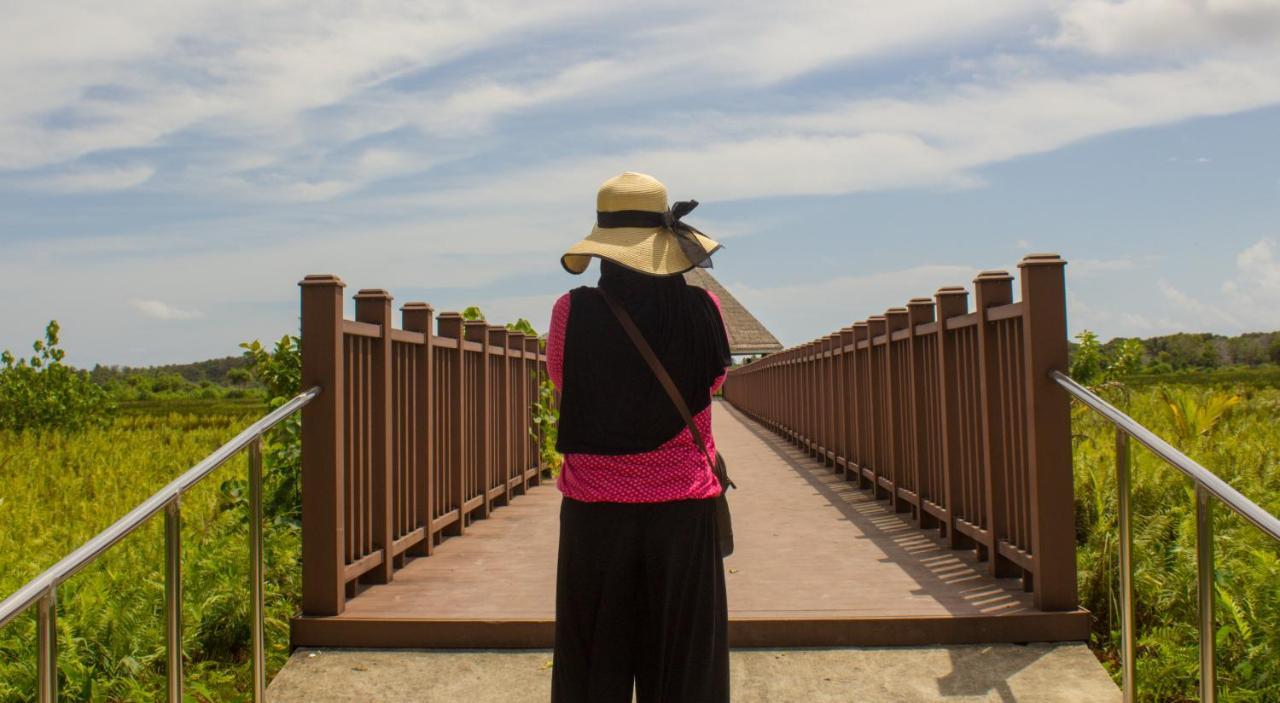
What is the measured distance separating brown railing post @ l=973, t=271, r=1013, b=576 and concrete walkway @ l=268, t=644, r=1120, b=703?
36.2 inches

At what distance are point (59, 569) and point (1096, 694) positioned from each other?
351 centimetres

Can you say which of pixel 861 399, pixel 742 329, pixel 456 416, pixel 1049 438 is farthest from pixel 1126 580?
pixel 742 329

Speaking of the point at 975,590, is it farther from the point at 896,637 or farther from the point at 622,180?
the point at 622,180

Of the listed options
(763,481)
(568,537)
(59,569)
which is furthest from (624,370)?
(763,481)

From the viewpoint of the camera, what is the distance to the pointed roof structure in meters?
63.1

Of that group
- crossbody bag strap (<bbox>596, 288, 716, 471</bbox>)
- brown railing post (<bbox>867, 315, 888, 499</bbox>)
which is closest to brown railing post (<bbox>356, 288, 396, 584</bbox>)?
crossbody bag strap (<bbox>596, 288, 716, 471</bbox>)

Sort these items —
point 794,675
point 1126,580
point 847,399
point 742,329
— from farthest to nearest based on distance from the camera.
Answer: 1. point 742,329
2. point 847,399
3. point 794,675
4. point 1126,580

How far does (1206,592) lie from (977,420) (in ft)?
8.63

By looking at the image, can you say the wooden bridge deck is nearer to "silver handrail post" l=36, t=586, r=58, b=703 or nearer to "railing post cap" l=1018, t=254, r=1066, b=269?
"railing post cap" l=1018, t=254, r=1066, b=269

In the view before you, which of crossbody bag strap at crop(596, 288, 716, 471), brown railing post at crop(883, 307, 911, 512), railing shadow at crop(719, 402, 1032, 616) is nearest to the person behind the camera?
crossbody bag strap at crop(596, 288, 716, 471)

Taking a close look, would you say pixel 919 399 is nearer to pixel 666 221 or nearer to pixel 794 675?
pixel 794 675

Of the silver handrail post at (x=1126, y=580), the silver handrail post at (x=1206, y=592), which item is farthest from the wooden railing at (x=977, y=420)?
the silver handrail post at (x=1206, y=592)

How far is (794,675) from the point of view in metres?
4.40

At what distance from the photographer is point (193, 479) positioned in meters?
3.59
